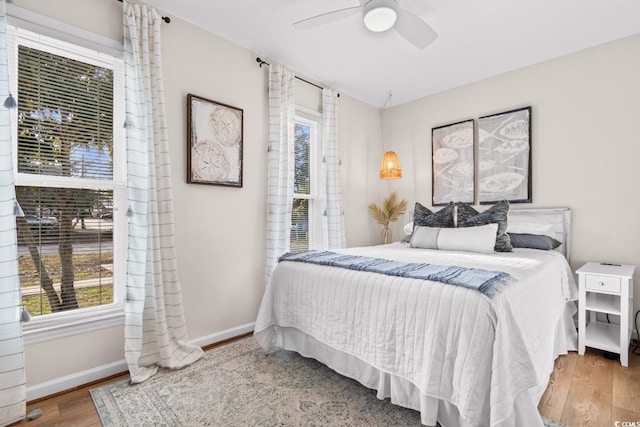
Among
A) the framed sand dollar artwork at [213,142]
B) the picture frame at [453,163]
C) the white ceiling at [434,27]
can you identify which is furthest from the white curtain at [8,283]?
the picture frame at [453,163]

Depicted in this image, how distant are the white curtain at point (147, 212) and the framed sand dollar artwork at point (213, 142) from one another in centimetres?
28

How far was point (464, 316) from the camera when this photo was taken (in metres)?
1.41

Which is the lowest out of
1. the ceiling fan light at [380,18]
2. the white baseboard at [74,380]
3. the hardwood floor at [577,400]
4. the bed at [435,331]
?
the hardwood floor at [577,400]

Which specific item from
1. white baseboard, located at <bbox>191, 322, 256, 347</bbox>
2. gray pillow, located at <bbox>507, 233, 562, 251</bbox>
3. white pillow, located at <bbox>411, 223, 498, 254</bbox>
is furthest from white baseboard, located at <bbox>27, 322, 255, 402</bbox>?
gray pillow, located at <bbox>507, 233, 562, 251</bbox>

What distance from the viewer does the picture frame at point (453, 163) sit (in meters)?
3.63

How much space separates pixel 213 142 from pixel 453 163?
9.10 feet

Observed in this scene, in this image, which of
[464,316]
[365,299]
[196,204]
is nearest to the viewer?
[464,316]

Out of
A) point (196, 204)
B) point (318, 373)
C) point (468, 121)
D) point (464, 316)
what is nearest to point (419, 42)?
point (468, 121)

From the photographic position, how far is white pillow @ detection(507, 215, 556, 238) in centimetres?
299

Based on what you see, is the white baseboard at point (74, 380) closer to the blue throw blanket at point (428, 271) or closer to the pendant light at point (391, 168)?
the blue throw blanket at point (428, 271)

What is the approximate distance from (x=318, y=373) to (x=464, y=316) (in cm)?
118

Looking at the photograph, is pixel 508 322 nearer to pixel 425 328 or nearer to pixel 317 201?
pixel 425 328

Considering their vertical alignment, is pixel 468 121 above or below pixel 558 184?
above

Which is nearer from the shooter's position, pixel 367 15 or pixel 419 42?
pixel 367 15
